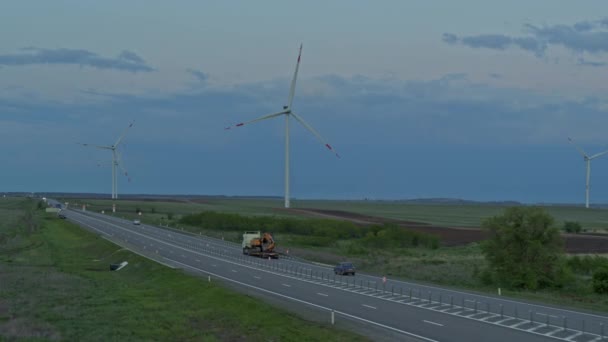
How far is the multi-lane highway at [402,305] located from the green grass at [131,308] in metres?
3.49

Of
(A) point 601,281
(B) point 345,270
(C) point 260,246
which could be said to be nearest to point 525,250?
(A) point 601,281

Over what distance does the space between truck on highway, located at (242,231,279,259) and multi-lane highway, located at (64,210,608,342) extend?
201 inches

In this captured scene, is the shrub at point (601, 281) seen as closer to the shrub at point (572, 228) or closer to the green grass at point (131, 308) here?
the green grass at point (131, 308)

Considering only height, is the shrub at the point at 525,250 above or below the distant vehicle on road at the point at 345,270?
above

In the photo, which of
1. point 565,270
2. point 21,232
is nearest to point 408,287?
point 565,270

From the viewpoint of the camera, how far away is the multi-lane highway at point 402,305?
116 feet

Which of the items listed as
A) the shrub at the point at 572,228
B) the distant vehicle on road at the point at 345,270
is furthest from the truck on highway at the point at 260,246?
the shrub at the point at 572,228

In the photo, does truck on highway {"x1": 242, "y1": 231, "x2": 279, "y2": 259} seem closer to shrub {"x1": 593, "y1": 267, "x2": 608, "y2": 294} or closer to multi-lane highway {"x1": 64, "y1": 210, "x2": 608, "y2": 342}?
multi-lane highway {"x1": 64, "y1": 210, "x2": 608, "y2": 342}

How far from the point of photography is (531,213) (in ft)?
221

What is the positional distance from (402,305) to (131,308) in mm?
16473

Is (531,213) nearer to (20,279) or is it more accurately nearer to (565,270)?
(565,270)

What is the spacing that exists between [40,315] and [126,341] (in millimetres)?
9988

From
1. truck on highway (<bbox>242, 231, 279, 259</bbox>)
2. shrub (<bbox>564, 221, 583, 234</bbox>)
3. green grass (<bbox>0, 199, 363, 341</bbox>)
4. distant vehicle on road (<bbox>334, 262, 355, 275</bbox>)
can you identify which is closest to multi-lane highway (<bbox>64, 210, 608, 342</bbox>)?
distant vehicle on road (<bbox>334, 262, 355, 275</bbox>)

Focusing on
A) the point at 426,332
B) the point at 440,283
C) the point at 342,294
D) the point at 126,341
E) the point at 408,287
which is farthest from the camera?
the point at 440,283
